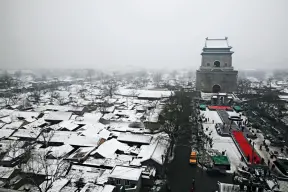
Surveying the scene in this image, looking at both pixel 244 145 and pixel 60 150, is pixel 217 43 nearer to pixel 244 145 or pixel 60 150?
pixel 244 145

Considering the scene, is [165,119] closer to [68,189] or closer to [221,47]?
[68,189]

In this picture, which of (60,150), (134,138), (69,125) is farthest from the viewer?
(69,125)

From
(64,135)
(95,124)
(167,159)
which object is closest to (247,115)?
(167,159)

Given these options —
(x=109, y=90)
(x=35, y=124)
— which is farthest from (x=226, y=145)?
(x=109, y=90)

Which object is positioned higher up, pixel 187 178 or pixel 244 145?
pixel 244 145

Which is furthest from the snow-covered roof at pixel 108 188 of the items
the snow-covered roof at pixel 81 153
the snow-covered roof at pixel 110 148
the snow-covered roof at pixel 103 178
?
the snow-covered roof at pixel 81 153
